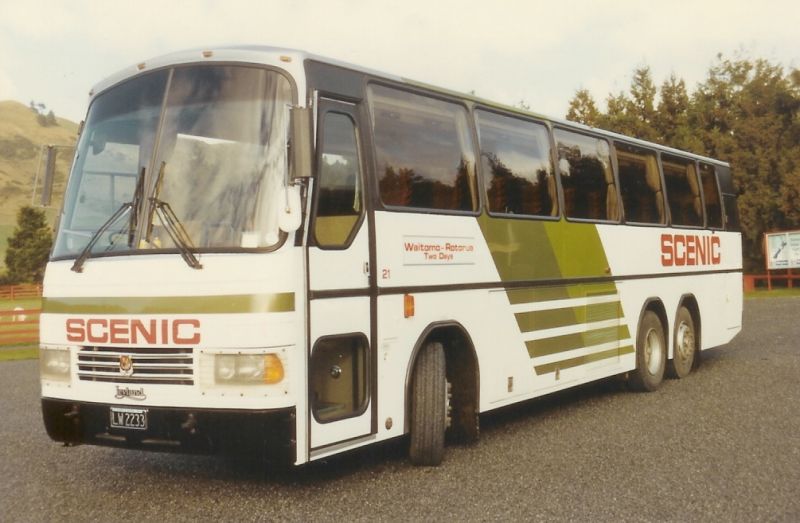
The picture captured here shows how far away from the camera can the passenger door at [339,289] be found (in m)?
6.32

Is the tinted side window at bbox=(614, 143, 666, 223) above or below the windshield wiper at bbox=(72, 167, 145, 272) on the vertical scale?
above

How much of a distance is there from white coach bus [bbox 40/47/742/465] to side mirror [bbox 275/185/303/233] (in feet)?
0.03

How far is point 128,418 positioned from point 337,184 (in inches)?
84.1

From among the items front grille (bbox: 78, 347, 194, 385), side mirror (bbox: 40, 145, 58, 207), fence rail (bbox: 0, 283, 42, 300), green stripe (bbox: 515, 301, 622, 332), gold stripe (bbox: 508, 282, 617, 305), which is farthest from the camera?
fence rail (bbox: 0, 283, 42, 300)

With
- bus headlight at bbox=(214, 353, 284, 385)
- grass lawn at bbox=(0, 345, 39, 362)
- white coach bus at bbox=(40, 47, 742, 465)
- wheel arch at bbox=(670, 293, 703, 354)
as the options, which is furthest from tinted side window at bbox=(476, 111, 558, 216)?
grass lawn at bbox=(0, 345, 39, 362)

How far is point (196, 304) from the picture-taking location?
6.09 m

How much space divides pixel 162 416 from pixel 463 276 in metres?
2.87

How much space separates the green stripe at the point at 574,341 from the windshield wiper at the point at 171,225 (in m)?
3.79

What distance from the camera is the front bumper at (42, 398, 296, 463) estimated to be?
5.97 metres

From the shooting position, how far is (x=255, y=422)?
595 centimetres

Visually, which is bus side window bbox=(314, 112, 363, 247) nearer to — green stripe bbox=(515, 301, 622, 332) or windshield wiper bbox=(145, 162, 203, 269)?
windshield wiper bbox=(145, 162, 203, 269)

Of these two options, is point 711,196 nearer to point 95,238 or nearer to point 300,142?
point 300,142

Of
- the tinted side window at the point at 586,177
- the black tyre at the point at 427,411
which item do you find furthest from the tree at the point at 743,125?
the black tyre at the point at 427,411

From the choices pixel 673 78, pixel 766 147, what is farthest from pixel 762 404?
pixel 673 78
